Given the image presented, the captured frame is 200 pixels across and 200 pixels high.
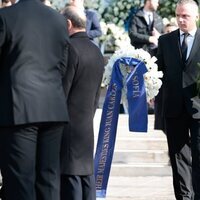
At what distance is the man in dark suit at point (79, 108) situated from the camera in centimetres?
744

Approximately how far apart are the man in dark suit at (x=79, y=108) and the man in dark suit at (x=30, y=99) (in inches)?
30.8

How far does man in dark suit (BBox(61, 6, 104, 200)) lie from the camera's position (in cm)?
744

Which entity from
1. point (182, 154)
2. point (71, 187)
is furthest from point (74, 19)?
point (182, 154)

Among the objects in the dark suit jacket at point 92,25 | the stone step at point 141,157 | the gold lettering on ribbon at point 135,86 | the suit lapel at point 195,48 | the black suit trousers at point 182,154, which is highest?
the suit lapel at point 195,48

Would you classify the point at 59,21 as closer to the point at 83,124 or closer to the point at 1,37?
the point at 1,37

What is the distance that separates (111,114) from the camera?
8508mm

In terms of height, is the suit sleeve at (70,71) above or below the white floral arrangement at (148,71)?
above

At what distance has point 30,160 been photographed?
6.46 m

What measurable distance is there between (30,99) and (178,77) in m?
2.60

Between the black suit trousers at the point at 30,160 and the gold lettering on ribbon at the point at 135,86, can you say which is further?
the gold lettering on ribbon at the point at 135,86

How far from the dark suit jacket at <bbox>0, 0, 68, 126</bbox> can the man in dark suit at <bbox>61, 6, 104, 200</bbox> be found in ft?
2.72

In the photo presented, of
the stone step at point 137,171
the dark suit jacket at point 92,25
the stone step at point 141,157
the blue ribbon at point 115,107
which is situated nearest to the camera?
the blue ribbon at point 115,107

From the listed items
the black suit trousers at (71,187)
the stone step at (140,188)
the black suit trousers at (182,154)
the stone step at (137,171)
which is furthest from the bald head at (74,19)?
the stone step at (137,171)

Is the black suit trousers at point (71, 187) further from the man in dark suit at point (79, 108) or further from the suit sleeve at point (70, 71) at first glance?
the suit sleeve at point (70, 71)
